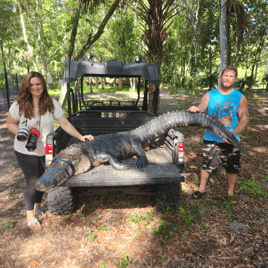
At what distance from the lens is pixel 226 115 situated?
3002 mm

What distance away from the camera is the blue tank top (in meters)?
2.95

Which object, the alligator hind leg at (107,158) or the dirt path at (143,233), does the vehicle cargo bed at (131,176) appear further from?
the dirt path at (143,233)

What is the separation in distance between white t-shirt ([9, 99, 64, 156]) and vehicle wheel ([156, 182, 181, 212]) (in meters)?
1.66

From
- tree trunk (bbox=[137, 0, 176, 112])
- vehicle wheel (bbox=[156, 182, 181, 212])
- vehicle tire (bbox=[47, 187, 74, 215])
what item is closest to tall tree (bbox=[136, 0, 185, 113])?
tree trunk (bbox=[137, 0, 176, 112])

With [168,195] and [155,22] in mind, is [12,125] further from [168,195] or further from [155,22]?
[155,22]

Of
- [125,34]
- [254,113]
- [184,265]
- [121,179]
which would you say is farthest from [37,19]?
[184,265]

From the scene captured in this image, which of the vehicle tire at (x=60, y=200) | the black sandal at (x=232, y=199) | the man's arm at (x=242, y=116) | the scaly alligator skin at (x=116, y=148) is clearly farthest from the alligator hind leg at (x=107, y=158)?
the black sandal at (x=232, y=199)

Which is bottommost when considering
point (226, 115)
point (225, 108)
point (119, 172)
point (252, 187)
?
point (252, 187)

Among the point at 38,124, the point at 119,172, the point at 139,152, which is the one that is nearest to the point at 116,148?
the point at 139,152

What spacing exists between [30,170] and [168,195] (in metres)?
1.88

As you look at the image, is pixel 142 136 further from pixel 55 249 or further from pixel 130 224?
pixel 55 249

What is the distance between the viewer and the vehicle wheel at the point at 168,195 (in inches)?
111

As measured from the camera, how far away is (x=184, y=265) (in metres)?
2.17

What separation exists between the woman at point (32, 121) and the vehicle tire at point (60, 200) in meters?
0.20
